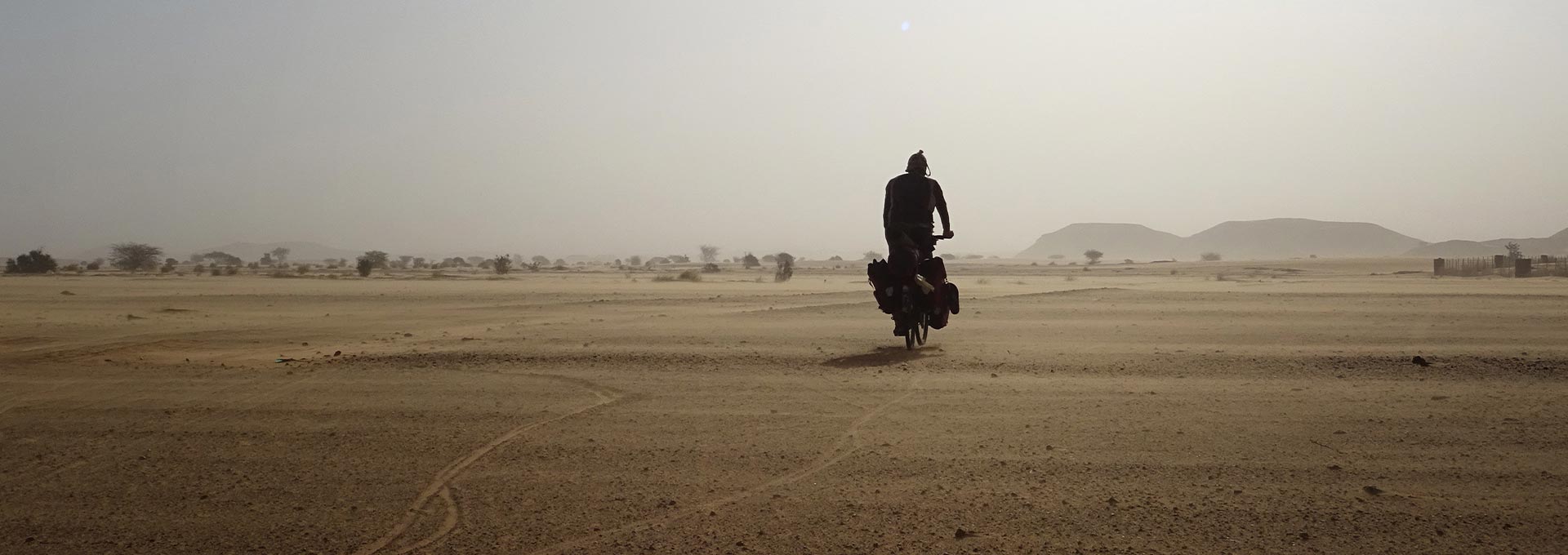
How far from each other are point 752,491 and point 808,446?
943 millimetres

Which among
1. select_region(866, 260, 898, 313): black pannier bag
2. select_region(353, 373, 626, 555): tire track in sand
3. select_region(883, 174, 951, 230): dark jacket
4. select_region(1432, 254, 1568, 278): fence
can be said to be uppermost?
select_region(883, 174, 951, 230): dark jacket

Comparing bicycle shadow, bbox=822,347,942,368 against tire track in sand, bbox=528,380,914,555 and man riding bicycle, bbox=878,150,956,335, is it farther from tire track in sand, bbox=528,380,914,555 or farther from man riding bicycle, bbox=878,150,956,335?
tire track in sand, bbox=528,380,914,555

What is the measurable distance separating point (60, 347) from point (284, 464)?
9.57 metres

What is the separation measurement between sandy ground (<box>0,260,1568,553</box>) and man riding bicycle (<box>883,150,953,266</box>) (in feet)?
4.40

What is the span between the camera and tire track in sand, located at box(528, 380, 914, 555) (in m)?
4.04

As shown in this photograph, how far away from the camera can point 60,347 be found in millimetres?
11969

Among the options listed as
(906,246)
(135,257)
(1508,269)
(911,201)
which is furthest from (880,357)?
(135,257)

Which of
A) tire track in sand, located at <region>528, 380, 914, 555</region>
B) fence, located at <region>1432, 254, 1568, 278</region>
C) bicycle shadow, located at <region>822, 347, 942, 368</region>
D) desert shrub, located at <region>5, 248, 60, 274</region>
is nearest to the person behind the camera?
tire track in sand, located at <region>528, 380, 914, 555</region>

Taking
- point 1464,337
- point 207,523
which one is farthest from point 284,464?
point 1464,337

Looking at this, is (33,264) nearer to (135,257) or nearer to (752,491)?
(135,257)

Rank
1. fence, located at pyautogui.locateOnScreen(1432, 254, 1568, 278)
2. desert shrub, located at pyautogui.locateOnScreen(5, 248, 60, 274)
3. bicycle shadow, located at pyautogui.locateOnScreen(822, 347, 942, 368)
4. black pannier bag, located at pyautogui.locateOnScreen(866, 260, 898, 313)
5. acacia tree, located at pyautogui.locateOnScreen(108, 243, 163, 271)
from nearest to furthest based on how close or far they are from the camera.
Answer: bicycle shadow, located at pyautogui.locateOnScreen(822, 347, 942, 368) → black pannier bag, located at pyautogui.locateOnScreen(866, 260, 898, 313) → fence, located at pyautogui.locateOnScreen(1432, 254, 1568, 278) → desert shrub, located at pyautogui.locateOnScreen(5, 248, 60, 274) → acacia tree, located at pyautogui.locateOnScreen(108, 243, 163, 271)

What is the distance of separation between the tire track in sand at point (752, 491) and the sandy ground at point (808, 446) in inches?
0.8

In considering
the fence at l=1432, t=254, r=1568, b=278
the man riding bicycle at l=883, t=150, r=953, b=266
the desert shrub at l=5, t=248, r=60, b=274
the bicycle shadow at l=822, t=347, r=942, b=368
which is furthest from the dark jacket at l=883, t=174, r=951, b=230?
the desert shrub at l=5, t=248, r=60, b=274

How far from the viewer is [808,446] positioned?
219 inches
